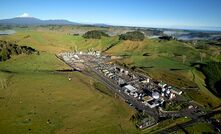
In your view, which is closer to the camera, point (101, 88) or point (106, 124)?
point (106, 124)

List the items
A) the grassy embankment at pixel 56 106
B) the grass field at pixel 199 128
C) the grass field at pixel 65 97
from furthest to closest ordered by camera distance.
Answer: the grass field at pixel 199 128 → the grass field at pixel 65 97 → the grassy embankment at pixel 56 106

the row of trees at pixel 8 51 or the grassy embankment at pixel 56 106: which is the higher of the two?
the row of trees at pixel 8 51

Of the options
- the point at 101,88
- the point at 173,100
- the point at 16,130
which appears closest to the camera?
the point at 16,130

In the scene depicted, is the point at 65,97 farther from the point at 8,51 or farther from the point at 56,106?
the point at 8,51

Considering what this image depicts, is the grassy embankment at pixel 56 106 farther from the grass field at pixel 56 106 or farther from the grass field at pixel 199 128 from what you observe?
the grass field at pixel 199 128

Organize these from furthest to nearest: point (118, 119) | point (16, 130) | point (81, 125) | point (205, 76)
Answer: point (205, 76) → point (118, 119) → point (81, 125) → point (16, 130)

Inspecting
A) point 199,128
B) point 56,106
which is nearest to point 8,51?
point 56,106

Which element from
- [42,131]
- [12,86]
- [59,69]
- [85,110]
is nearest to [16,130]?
[42,131]

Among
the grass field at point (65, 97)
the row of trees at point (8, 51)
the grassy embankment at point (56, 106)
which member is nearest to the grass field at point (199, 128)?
the grass field at point (65, 97)

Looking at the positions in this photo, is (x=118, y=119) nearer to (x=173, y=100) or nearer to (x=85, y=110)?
(x=85, y=110)
